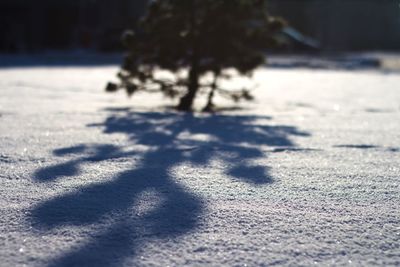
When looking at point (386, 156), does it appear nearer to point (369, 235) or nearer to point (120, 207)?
point (369, 235)

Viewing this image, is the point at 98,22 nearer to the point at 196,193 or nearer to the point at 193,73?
the point at 193,73

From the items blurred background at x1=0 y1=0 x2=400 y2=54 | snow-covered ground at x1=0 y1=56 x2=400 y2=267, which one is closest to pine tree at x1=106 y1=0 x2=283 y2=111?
snow-covered ground at x1=0 y1=56 x2=400 y2=267

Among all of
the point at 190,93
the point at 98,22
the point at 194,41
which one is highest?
the point at 98,22

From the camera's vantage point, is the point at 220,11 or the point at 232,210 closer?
the point at 232,210

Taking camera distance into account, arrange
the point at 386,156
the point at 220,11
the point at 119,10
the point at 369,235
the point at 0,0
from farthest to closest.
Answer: the point at 119,10 < the point at 0,0 < the point at 220,11 < the point at 386,156 < the point at 369,235

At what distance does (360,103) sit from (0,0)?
21.0m

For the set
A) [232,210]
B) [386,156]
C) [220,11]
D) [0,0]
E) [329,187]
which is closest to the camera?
[232,210]

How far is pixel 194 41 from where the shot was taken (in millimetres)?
5121

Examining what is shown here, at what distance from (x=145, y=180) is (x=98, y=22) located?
964 inches

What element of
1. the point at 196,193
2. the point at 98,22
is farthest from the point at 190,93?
the point at 98,22

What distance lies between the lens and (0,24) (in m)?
22.7

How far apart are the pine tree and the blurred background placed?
13207 mm

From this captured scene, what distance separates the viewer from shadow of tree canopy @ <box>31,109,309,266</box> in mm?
1516

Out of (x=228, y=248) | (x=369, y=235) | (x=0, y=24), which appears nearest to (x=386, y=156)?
(x=369, y=235)
